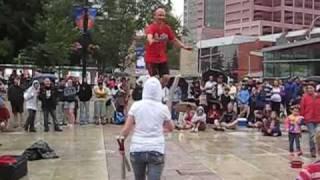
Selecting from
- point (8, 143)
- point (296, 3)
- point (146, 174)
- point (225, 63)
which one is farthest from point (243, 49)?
point (146, 174)

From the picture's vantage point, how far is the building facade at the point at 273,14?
477ft

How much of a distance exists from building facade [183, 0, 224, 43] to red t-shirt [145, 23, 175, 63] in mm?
132558

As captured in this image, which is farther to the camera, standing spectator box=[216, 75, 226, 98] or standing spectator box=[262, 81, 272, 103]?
standing spectator box=[216, 75, 226, 98]

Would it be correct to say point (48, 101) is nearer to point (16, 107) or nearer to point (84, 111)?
point (16, 107)

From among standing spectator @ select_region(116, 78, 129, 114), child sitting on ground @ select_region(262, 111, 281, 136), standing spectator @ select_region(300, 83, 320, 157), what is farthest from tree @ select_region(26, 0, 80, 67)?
standing spectator @ select_region(300, 83, 320, 157)

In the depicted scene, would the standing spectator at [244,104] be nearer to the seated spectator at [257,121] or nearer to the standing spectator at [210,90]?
the seated spectator at [257,121]

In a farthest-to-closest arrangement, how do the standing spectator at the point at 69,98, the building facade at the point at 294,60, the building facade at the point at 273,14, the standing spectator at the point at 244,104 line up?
the building facade at the point at 273,14 → the building facade at the point at 294,60 → the standing spectator at the point at 244,104 → the standing spectator at the point at 69,98

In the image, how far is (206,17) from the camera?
163 meters

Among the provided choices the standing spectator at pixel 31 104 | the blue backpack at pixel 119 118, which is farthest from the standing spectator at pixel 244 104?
the standing spectator at pixel 31 104

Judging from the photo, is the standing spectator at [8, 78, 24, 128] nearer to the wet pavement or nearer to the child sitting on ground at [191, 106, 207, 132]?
the wet pavement

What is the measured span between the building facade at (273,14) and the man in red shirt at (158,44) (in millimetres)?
135769

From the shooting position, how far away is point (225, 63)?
4729 inches

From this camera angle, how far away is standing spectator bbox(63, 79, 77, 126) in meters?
22.7

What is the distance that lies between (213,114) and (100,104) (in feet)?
13.8
